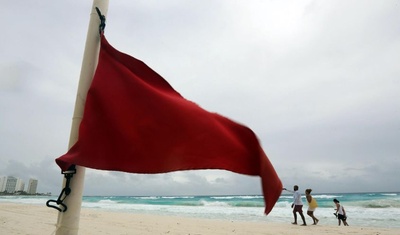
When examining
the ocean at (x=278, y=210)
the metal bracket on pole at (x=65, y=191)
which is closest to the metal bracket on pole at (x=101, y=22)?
the metal bracket on pole at (x=65, y=191)

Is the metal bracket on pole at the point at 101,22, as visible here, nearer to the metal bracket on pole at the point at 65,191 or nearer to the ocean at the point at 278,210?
the metal bracket on pole at the point at 65,191

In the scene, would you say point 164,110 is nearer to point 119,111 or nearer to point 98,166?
point 119,111

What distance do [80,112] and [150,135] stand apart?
489 mm

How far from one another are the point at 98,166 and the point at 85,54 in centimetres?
81

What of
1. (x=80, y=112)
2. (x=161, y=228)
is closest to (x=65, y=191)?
(x=80, y=112)

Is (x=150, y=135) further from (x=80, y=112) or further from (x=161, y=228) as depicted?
(x=161, y=228)

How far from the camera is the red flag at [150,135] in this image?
A: 1.65 m

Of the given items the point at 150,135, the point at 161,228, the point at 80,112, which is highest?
the point at 80,112

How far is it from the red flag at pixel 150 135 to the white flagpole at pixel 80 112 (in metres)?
0.09

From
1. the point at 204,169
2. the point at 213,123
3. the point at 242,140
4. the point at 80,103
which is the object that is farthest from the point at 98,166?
the point at 242,140

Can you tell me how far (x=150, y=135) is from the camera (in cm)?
175

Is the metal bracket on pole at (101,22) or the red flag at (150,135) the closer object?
the red flag at (150,135)

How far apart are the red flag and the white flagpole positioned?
9 centimetres

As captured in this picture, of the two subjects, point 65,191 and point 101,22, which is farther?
point 101,22
